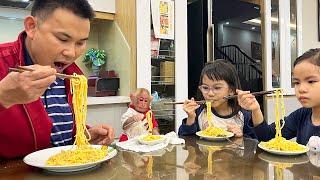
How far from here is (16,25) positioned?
8.17 feet

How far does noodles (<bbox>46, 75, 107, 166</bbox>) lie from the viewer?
81 cm

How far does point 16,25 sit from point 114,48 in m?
0.87

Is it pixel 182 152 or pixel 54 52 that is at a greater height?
pixel 54 52

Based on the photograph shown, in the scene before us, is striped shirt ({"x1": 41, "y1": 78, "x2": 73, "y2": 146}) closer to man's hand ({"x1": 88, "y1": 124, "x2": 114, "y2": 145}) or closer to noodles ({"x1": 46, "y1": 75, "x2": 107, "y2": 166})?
man's hand ({"x1": 88, "y1": 124, "x2": 114, "y2": 145})

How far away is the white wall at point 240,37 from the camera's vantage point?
3.09 metres

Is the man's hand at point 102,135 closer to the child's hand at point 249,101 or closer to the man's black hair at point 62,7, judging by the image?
the man's black hair at point 62,7

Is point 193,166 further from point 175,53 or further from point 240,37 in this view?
point 240,37

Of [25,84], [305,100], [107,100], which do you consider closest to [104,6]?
[107,100]

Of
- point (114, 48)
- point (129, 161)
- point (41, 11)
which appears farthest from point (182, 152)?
point (114, 48)

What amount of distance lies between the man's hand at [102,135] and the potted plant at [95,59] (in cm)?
170

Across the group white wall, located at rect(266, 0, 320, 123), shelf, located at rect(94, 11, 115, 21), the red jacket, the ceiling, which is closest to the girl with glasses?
the red jacket

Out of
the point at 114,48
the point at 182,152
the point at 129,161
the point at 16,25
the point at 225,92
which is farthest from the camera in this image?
the point at 114,48

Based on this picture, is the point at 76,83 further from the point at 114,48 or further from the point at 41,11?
the point at 114,48

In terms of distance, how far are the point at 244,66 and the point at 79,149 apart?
2710 mm
